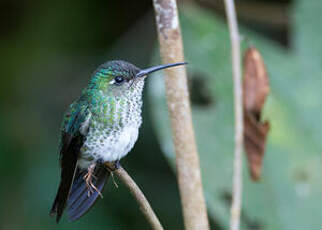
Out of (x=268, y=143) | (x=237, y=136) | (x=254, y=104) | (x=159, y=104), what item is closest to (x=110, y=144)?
(x=237, y=136)

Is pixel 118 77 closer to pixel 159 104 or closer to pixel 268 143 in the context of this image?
pixel 159 104

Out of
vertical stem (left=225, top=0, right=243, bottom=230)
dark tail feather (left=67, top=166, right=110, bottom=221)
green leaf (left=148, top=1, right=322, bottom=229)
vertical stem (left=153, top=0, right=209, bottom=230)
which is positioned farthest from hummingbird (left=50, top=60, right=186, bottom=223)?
green leaf (left=148, top=1, right=322, bottom=229)

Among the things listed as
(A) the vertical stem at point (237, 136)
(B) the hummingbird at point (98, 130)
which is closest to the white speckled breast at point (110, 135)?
(B) the hummingbird at point (98, 130)

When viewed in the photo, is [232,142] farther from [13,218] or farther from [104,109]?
[13,218]

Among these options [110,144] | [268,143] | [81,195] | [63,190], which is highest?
[110,144]

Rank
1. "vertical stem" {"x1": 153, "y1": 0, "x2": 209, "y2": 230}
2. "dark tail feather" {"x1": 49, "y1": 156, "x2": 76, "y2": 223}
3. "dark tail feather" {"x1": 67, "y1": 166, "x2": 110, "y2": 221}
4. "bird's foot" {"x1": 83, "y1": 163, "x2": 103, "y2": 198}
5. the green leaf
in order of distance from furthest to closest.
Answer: the green leaf
"dark tail feather" {"x1": 67, "y1": 166, "x2": 110, "y2": 221}
"bird's foot" {"x1": 83, "y1": 163, "x2": 103, "y2": 198}
"dark tail feather" {"x1": 49, "y1": 156, "x2": 76, "y2": 223}
"vertical stem" {"x1": 153, "y1": 0, "x2": 209, "y2": 230}

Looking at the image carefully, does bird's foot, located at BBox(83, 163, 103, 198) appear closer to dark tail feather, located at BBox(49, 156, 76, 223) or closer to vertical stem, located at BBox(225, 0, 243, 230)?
dark tail feather, located at BBox(49, 156, 76, 223)

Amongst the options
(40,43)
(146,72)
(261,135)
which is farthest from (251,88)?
(40,43)

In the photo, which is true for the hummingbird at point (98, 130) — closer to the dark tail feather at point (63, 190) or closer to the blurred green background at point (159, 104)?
the dark tail feather at point (63, 190)
